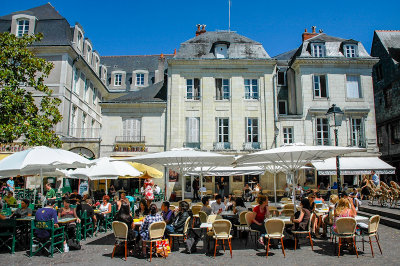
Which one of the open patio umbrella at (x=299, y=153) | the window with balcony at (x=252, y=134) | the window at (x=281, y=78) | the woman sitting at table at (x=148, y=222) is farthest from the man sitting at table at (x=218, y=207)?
the window at (x=281, y=78)

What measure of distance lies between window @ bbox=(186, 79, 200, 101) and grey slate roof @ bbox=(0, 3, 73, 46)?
30.0ft

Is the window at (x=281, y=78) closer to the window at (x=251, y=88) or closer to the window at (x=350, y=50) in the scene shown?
the window at (x=251, y=88)

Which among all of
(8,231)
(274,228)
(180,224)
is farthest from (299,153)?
(8,231)

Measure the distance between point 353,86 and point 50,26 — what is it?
23.0m

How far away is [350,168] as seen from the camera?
19719 millimetres

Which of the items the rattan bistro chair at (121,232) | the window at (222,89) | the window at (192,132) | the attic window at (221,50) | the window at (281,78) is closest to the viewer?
the rattan bistro chair at (121,232)

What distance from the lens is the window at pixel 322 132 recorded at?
21.5 m

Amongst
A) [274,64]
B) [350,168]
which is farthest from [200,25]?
[350,168]

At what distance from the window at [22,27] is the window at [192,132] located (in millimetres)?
13895

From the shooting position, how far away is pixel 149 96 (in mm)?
22812

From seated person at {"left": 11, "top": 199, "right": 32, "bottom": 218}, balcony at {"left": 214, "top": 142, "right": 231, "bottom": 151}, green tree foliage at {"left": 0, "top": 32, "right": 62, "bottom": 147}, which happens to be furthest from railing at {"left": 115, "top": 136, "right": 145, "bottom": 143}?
seated person at {"left": 11, "top": 199, "right": 32, "bottom": 218}

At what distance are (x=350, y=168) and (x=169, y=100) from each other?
13.0m

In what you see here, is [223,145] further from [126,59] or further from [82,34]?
[126,59]

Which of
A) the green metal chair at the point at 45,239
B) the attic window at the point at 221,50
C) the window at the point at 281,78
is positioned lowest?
the green metal chair at the point at 45,239
